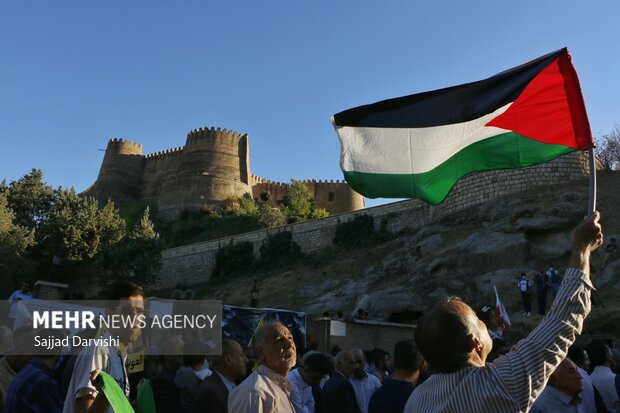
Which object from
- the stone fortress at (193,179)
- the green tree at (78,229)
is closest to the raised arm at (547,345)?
the green tree at (78,229)

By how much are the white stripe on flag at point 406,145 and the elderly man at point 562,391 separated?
71.8 inches

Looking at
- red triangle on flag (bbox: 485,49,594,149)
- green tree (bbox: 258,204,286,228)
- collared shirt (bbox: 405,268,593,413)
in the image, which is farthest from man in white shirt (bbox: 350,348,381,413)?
green tree (bbox: 258,204,286,228)

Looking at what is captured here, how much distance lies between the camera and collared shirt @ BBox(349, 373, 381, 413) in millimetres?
5957

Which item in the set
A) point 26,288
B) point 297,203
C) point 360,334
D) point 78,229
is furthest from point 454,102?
point 297,203

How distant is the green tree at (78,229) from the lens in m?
38.5

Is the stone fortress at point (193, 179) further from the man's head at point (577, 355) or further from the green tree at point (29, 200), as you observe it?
the man's head at point (577, 355)

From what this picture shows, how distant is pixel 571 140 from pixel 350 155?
1.75 metres

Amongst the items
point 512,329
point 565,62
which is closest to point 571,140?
point 565,62

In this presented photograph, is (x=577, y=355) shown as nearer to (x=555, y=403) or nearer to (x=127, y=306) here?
(x=555, y=403)

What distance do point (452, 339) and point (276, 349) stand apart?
4.96 ft

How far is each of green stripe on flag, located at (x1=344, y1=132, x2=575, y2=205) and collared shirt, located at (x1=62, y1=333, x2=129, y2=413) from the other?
248 centimetres

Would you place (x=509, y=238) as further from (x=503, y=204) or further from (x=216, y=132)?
(x=216, y=132)

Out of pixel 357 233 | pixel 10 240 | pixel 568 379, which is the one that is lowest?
pixel 568 379

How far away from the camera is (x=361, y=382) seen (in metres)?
6.10
